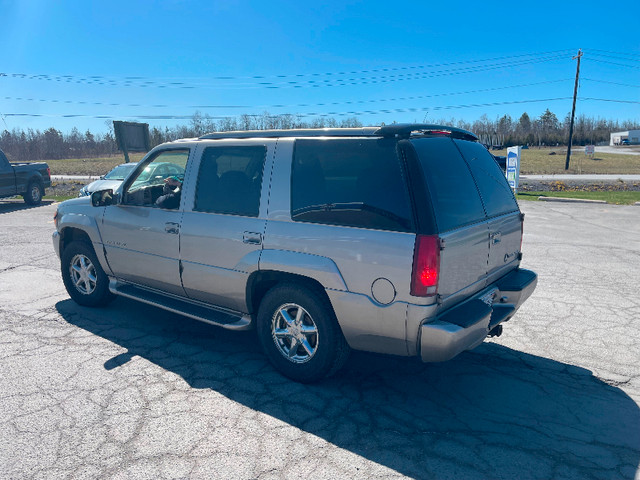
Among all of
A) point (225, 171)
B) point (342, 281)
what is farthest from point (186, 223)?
point (342, 281)

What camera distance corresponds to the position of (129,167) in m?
13.6

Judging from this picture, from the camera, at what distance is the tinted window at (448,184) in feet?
10.5

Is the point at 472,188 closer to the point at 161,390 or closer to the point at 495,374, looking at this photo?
the point at 495,374

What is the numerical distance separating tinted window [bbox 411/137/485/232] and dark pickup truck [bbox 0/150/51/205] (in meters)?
16.7

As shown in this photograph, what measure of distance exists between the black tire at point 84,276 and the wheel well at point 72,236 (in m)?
0.05

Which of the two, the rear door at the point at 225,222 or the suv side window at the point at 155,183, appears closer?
the rear door at the point at 225,222

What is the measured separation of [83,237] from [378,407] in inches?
157

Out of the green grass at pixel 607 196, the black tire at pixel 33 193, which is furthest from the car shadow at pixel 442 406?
the black tire at pixel 33 193

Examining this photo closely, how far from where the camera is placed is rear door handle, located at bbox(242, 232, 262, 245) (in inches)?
148

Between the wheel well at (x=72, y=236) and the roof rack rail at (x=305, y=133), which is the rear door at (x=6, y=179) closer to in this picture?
the wheel well at (x=72, y=236)

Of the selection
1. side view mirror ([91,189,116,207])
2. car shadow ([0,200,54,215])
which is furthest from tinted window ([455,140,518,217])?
car shadow ([0,200,54,215])

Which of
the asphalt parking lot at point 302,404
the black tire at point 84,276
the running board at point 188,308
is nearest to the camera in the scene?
the asphalt parking lot at point 302,404

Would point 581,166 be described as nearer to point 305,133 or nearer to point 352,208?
point 305,133

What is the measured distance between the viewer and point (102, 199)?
499 cm
